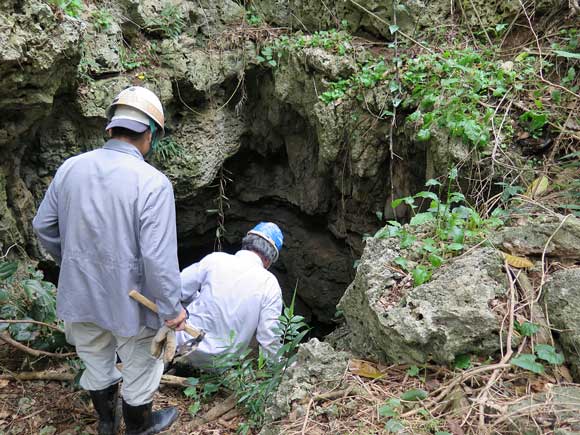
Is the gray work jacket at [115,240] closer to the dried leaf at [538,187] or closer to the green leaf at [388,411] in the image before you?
the green leaf at [388,411]

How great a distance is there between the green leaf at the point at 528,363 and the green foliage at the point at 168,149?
420 cm

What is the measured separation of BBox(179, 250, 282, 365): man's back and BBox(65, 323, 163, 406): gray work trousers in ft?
1.84

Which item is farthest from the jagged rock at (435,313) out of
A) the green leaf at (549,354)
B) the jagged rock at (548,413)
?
the jagged rock at (548,413)

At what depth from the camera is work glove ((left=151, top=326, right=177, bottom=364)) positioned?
2113 millimetres

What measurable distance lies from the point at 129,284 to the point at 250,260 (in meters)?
1.17

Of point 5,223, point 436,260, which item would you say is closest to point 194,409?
point 436,260

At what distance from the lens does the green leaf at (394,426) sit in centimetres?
158

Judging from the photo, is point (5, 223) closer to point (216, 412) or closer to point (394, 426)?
point (216, 412)

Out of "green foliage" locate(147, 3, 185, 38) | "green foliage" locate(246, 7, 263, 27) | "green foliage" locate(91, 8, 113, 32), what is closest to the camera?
"green foliage" locate(91, 8, 113, 32)

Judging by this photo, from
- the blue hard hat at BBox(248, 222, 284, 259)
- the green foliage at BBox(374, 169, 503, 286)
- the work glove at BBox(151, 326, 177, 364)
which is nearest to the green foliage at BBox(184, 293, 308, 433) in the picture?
the work glove at BBox(151, 326, 177, 364)

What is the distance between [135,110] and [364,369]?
5.53 feet

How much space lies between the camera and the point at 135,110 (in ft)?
6.95

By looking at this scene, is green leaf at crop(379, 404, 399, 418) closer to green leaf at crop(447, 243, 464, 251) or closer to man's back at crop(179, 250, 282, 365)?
green leaf at crop(447, 243, 464, 251)

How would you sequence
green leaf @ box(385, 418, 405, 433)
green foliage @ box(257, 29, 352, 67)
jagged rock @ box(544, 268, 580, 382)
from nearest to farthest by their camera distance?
1. green leaf @ box(385, 418, 405, 433)
2. jagged rock @ box(544, 268, 580, 382)
3. green foliage @ box(257, 29, 352, 67)
